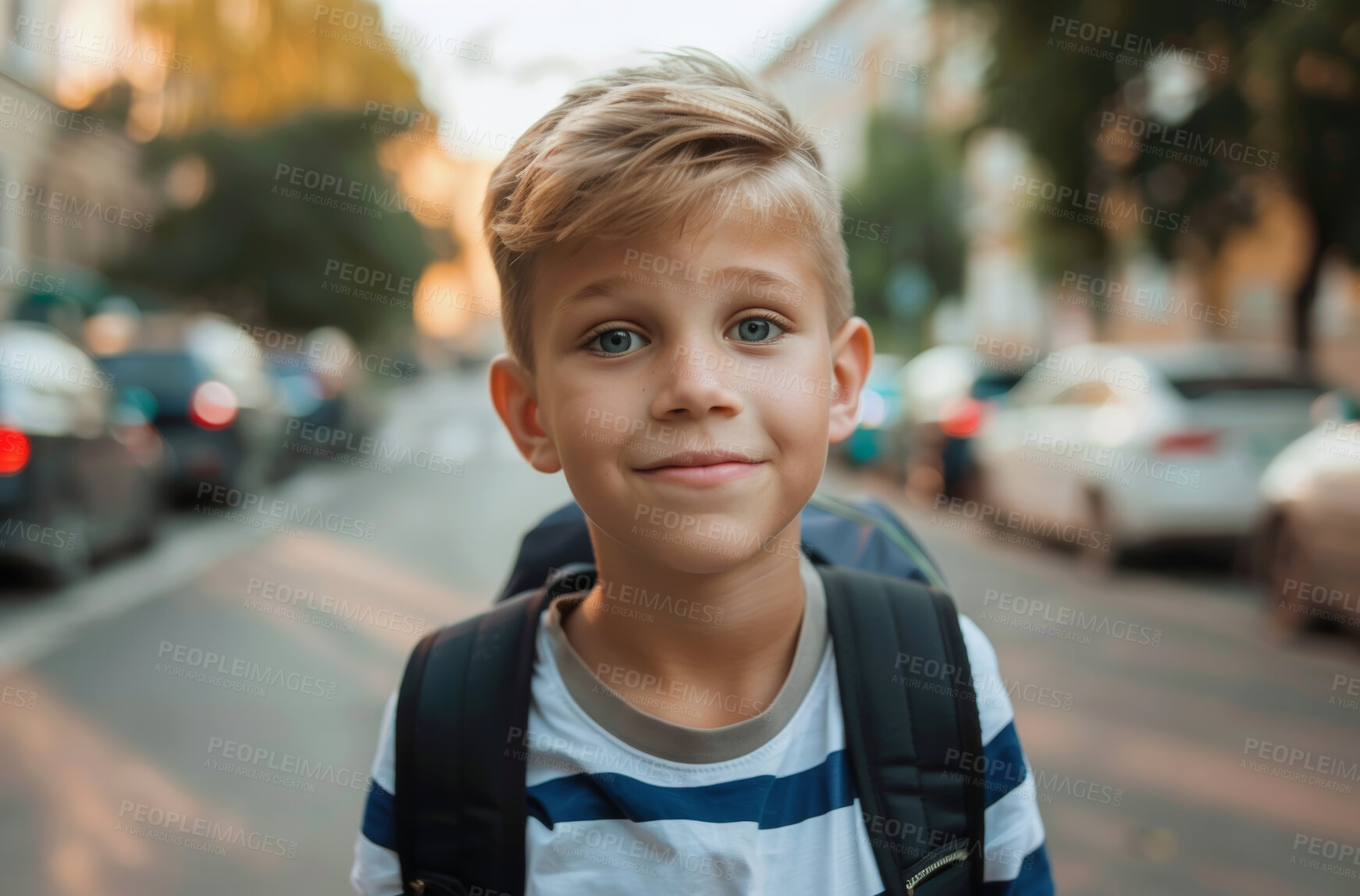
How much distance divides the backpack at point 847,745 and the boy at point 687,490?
0.13ft

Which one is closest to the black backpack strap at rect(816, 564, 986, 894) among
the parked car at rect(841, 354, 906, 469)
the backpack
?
the backpack

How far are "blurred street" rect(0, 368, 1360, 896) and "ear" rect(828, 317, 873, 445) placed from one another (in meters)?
2.65

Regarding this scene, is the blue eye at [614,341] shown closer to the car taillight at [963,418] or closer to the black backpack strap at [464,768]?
the black backpack strap at [464,768]

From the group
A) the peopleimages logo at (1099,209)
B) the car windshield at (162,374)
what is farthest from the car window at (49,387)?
the peopleimages logo at (1099,209)

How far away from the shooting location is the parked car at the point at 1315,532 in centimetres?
636

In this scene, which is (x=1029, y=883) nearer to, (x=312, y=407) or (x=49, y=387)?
(x=49, y=387)

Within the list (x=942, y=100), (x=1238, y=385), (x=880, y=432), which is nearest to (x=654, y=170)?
(x=1238, y=385)

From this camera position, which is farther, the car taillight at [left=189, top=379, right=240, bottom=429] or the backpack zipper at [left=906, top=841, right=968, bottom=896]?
the car taillight at [left=189, top=379, right=240, bottom=429]

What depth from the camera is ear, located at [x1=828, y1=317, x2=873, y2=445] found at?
1.73 metres

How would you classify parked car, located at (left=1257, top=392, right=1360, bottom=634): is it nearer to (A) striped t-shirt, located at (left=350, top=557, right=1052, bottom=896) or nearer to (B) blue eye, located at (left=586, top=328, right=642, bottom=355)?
(A) striped t-shirt, located at (left=350, top=557, right=1052, bottom=896)

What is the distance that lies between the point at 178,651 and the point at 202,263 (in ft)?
61.6

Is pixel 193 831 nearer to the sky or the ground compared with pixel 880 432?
nearer to the sky

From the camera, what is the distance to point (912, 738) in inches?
60.9

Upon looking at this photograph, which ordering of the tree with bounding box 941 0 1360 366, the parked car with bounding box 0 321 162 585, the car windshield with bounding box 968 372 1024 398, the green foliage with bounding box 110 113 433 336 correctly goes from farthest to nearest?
the green foliage with bounding box 110 113 433 336 < the car windshield with bounding box 968 372 1024 398 < the tree with bounding box 941 0 1360 366 < the parked car with bounding box 0 321 162 585
